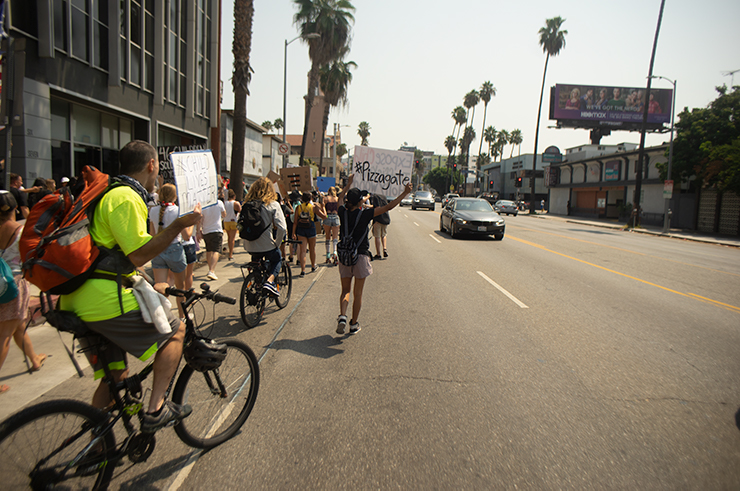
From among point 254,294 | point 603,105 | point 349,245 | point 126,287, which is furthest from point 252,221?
point 603,105

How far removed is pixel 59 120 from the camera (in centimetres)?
1415

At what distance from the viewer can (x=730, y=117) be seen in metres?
27.1

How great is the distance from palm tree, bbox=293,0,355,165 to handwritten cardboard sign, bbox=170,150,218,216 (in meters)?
26.3

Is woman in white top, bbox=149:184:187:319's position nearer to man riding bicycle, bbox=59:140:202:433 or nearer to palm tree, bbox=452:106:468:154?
man riding bicycle, bbox=59:140:202:433

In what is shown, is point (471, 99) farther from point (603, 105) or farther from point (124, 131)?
point (124, 131)

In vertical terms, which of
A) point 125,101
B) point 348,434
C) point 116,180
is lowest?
point 348,434

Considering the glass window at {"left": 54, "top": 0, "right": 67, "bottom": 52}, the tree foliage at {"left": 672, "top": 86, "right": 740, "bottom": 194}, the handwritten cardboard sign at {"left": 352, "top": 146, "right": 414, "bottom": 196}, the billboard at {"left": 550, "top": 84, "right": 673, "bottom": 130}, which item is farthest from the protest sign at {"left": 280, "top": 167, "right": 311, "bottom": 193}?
the billboard at {"left": 550, "top": 84, "right": 673, "bottom": 130}

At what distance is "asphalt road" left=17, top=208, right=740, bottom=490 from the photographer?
2904 mm

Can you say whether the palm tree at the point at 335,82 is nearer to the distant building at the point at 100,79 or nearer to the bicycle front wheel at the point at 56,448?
the distant building at the point at 100,79

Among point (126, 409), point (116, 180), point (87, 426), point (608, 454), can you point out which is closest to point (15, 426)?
point (87, 426)

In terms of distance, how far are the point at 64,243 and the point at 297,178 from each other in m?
11.7

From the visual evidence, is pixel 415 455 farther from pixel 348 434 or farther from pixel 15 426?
pixel 15 426

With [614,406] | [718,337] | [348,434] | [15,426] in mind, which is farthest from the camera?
[718,337]

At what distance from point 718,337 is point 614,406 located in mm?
3136
